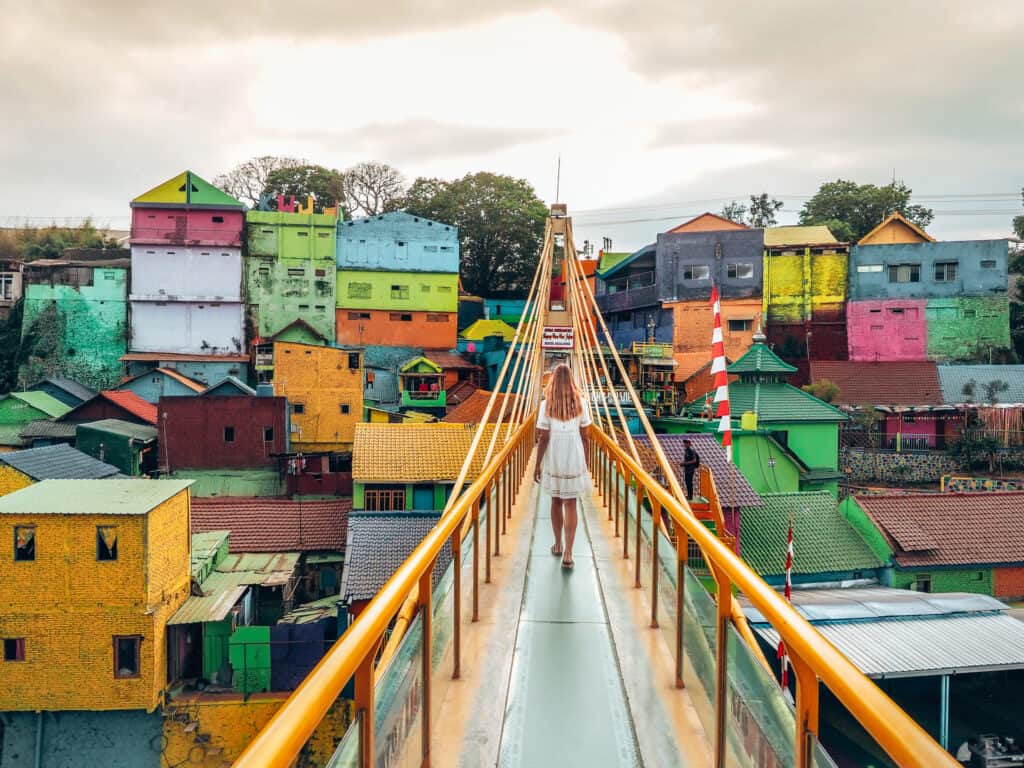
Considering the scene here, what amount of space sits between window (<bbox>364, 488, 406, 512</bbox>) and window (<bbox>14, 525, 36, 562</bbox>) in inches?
299

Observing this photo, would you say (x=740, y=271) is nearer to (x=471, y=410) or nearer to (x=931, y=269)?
(x=931, y=269)

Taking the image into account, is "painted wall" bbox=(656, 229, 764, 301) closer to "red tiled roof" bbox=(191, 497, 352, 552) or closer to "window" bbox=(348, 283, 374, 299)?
"window" bbox=(348, 283, 374, 299)

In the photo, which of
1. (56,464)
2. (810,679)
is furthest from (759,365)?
(810,679)

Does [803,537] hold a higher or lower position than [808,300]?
lower

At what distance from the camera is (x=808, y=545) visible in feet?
50.9

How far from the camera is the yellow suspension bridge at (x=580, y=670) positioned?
1376mm

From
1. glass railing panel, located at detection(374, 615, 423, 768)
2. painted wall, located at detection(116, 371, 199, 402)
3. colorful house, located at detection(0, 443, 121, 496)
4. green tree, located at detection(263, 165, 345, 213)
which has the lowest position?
colorful house, located at detection(0, 443, 121, 496)

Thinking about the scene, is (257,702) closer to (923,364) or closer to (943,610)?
(943,610)

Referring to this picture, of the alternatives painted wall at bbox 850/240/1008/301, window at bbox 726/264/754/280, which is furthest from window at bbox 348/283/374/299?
painted wall at bbox 850/240/1008/301

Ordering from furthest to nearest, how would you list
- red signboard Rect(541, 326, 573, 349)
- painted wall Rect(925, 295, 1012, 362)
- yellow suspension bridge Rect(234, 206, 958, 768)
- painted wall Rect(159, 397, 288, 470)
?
painted wall Rect(925, 295, 1012, 362) < painted wall Rect(159, 397, 288, 470) < red signboard Rect(541, 326, 573, 349) < yellow suspension bridge Rect(234, 206, 958, 768)

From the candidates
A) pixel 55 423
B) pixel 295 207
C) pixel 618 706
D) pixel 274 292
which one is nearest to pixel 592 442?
pixel 618 706

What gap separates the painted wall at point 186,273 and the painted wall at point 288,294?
2.50 ft

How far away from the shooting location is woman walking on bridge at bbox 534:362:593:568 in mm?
4688

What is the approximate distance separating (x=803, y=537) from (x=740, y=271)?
53.5ft
